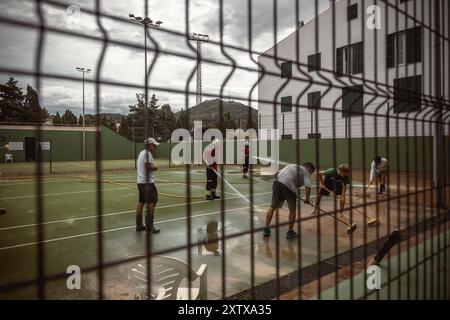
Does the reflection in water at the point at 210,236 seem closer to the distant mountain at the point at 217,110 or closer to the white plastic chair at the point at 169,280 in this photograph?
the white plastic chair at the point at 169,280

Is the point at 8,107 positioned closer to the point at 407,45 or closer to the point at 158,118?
the point at 158,118

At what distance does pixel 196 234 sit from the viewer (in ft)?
20.6

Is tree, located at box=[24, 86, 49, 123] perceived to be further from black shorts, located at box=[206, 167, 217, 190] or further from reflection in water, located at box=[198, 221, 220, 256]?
black shorts, located at box=[206, 167, 217, 190]

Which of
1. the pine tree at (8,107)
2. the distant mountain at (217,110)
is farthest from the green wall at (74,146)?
the pine tree at (8,107)

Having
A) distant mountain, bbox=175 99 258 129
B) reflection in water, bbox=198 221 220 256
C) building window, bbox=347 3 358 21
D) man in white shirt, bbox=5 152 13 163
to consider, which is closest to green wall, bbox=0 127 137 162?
man in white shirt, bbox=5 152 13 163

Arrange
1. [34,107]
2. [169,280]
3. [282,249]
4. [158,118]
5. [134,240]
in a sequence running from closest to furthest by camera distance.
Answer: [34,107], [169,280], [158,118], [282,249], [134,240]

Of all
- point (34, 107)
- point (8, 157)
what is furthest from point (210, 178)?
point (8, 157)

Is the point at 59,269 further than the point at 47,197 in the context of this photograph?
No

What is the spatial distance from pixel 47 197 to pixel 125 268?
8309 millimetres

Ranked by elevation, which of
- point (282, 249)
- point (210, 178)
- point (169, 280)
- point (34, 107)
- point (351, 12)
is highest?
point (351, 12)
